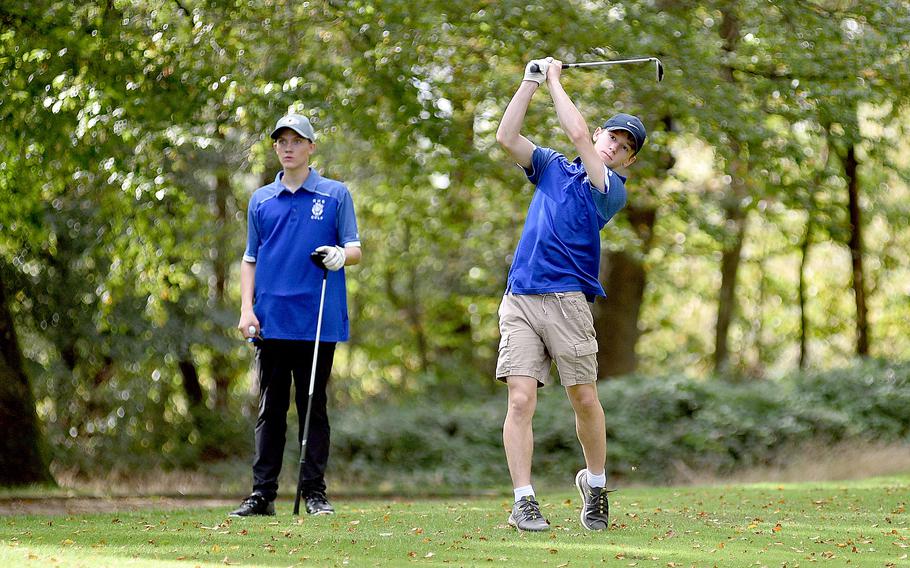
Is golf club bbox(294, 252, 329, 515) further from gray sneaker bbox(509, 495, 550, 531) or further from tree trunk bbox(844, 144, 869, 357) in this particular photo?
tree trunk bbox(844, 144, 869, 357)

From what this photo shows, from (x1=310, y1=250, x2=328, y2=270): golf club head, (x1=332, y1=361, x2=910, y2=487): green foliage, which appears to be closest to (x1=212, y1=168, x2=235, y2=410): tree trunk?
(x1=332, y1=361, x2=910, y2=487): green foliage

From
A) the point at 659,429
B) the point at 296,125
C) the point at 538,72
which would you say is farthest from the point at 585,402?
the point at 659,429

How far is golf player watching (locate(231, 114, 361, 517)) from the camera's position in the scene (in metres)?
6.27

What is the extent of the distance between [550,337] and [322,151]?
922 centimetres

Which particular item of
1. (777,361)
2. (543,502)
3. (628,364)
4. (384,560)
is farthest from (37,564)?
(777,361)

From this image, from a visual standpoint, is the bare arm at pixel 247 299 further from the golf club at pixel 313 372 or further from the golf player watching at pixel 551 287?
the golf player watching at pixel 551 287

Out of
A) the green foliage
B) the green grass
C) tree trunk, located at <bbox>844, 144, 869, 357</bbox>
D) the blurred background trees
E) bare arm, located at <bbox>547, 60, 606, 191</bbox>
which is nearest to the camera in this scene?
the green grass

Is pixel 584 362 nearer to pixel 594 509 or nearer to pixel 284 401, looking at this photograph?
pixel 594 509

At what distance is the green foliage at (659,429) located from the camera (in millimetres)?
13547

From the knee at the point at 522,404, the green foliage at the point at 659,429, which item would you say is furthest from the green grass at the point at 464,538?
the green foliage at the point at 659,429

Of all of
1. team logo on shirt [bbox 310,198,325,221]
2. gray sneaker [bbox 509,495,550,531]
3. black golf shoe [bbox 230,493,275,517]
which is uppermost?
team logo on shirt [bbox 310,198,325,221]

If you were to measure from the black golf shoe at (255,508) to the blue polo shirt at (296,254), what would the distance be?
0.86 metres

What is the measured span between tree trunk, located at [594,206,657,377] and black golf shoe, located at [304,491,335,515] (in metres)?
10.3

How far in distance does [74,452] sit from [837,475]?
27.9ft
